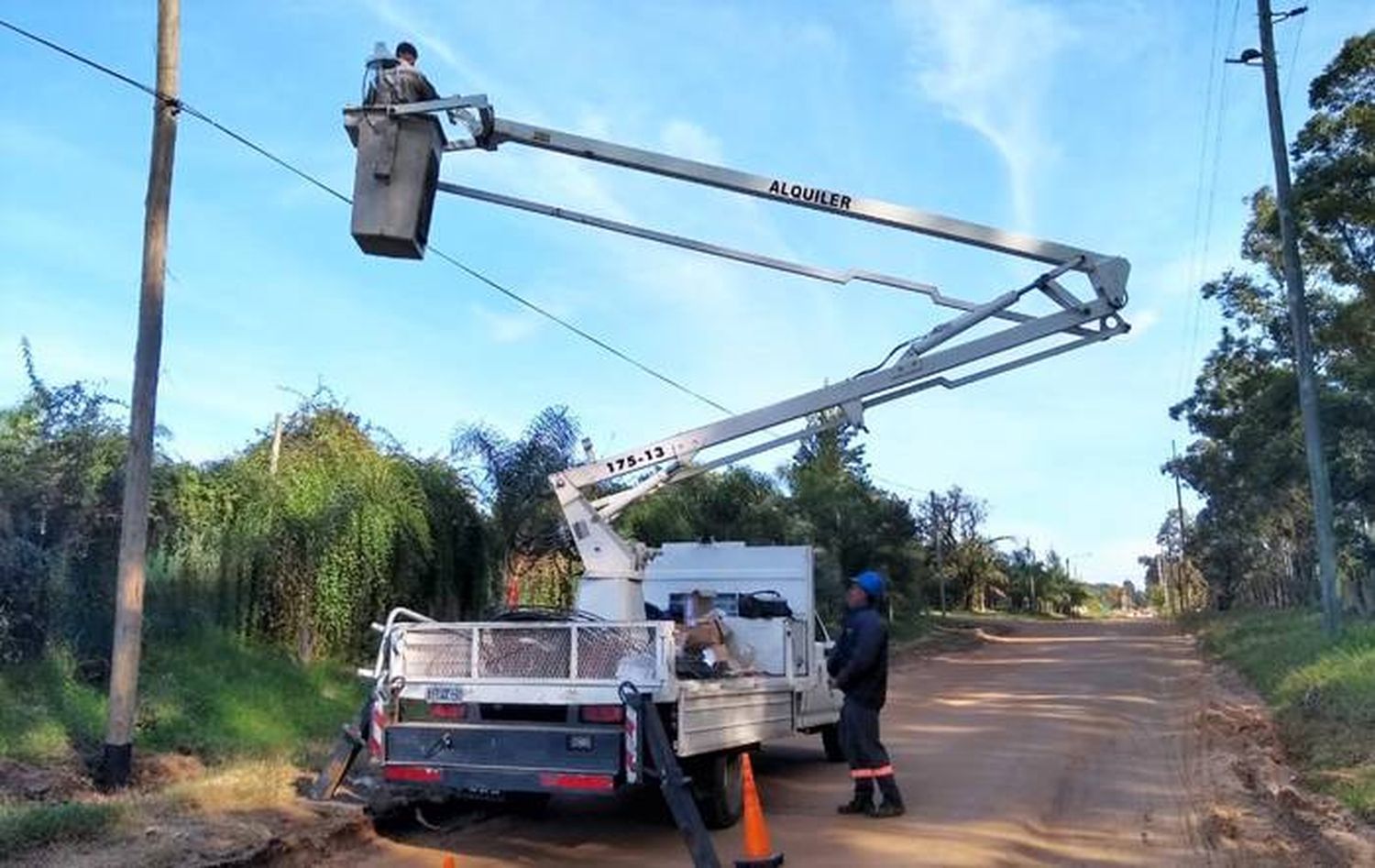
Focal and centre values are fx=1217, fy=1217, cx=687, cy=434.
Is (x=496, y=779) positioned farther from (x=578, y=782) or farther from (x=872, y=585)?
(x=872, y=585)

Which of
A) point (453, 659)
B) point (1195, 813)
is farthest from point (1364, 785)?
point (453, 659)

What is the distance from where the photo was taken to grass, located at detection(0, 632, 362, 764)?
11094 mm

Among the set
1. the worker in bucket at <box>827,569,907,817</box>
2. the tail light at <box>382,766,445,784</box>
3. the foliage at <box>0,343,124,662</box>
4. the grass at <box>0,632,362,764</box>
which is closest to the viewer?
the tail light at <box>382,766,445,784</box>

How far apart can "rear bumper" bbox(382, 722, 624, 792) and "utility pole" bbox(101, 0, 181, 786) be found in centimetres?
303

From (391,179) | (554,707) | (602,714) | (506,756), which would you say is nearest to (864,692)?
(602,714)

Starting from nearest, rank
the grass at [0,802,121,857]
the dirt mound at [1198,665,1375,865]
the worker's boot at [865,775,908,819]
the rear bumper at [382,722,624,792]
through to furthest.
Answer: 1. the grass at [0,802,121,857]
2. the rear bumper at [382,722,624,792]
3. the dirt mound at [1198,665,1375,865]
4. the worker's boot at [865,775,908,819]

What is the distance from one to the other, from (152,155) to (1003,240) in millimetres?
8020

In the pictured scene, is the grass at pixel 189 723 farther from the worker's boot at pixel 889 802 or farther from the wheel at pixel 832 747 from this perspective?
the wheel at pixel 832 747

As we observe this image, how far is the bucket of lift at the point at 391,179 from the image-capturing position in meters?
9.23

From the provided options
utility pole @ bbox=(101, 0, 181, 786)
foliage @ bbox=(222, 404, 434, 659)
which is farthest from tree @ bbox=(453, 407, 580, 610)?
utility pole @ bbox=(101, 0, 181, 786)

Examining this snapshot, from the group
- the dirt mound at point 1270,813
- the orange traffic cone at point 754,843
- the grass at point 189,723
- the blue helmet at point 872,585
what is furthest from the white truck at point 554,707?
the dirt mound at point 1270,813

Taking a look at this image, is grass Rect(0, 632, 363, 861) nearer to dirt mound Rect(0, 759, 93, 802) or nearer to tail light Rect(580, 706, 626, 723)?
dirt mound Rect(0, 759, 93, 802)

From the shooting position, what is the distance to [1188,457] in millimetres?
52469

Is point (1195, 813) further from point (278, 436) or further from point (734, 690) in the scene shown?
point (278, 436)
